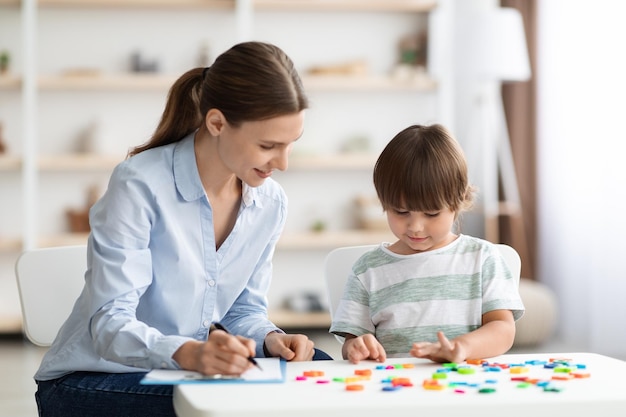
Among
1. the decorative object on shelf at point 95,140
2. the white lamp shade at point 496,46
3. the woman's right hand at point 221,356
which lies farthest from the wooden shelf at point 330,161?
the woman's right hand at point 221,356

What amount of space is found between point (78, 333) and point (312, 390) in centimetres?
63

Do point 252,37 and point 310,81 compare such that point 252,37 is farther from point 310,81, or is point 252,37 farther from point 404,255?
point 404,255

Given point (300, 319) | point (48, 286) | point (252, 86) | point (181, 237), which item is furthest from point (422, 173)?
point (300, 319)

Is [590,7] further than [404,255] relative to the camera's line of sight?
Yes

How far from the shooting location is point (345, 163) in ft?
16.6

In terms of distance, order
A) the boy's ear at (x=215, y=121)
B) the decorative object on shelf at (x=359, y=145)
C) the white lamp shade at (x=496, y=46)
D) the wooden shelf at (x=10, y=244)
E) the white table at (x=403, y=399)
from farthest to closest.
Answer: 1. the decorative object on shelf at (x=359, y=145)
2. the wooden shelf at (x=10, y=244)
3. the white lamp shade at (x=496, y=46)
4. the boy's ear at (x=215, y=121)
5. the white table at (x=403, y=399)

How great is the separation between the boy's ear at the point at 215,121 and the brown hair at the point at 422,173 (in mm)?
313

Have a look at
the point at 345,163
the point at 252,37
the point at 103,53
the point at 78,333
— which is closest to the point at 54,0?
the point at 103,53

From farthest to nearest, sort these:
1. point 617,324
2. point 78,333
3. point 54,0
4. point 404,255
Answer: point 54,0 → point 617,324 → point 404,255 → point 78,333

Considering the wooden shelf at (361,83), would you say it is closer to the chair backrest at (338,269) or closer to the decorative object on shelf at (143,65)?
the decorative object on shelf at (143,65)

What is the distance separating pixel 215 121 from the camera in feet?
5.55

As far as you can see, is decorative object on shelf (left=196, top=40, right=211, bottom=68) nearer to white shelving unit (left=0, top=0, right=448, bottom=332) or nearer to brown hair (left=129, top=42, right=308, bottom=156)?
white shelving unit (left=0, top=0, right=448, bottom=332)

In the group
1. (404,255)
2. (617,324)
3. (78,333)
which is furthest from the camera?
(617,324)

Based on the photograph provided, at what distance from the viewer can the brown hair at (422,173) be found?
1720 mm
